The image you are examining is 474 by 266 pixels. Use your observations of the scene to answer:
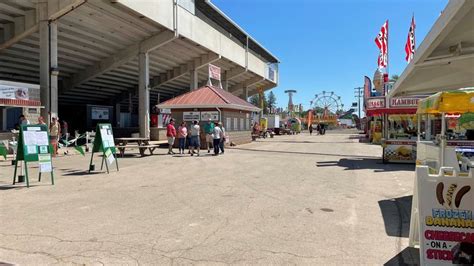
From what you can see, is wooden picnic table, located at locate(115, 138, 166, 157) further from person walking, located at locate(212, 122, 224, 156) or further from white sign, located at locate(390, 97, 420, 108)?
white sign, located at locate(390, 97, 420, 108)

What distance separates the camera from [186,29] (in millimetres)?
30891

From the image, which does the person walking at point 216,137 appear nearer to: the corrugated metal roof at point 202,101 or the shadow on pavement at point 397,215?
the corrugated metal roof at point 202,101

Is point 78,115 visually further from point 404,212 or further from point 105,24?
point 404,212

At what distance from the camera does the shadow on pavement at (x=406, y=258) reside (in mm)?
4914

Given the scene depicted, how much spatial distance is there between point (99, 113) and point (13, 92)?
69.3 feet

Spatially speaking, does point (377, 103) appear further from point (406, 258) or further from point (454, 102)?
point (406, 258)

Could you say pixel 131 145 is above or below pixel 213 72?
below

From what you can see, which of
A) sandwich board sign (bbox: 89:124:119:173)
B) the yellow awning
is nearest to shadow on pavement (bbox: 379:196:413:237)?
the yellow awning

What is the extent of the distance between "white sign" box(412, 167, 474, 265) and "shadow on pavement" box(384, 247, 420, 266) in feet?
1.60

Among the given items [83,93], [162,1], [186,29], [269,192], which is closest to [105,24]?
[162,1]

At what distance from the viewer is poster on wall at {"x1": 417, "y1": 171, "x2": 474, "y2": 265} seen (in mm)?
4461

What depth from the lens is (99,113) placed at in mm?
40219

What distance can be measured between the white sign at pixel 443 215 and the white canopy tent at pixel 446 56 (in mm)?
1792

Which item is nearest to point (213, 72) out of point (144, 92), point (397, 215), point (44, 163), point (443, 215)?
point (144, 92)
